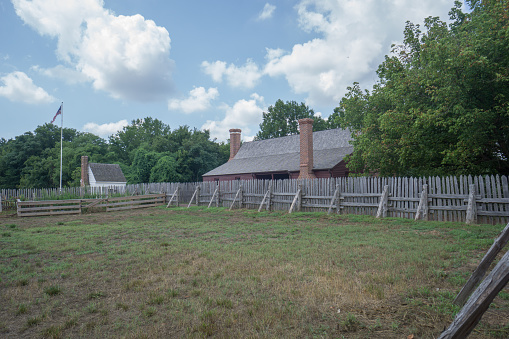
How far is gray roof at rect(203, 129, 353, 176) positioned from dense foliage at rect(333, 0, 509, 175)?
747 centimetres

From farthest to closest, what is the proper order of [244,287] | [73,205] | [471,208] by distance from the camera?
[73,205] < [471,208] < [244,287]

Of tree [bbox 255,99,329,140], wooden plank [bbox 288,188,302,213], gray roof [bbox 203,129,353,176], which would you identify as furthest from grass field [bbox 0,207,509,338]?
tree [bbox 255,99,329,140]

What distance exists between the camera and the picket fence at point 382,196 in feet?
37.2

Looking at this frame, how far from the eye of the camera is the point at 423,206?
12.7 metres

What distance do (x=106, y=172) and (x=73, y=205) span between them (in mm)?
34794

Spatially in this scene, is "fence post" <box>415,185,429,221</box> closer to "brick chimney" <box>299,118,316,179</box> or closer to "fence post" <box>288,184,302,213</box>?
"fence post" <box>288,184,302,213</box>

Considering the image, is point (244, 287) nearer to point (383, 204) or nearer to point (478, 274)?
point (478, 274)

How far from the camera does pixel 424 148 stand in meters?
14.3

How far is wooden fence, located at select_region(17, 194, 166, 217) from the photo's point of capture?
19969 mm

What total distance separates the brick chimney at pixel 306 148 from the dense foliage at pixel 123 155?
2183 centimetres

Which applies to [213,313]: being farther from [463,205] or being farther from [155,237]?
[463,205]

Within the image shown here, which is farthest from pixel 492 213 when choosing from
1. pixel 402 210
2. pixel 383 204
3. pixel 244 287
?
pixel 244 287

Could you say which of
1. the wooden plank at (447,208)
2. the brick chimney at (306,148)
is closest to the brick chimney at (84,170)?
the brick chimney at (306,148)

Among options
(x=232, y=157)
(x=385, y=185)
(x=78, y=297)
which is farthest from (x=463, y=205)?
(x=232, y=157)
